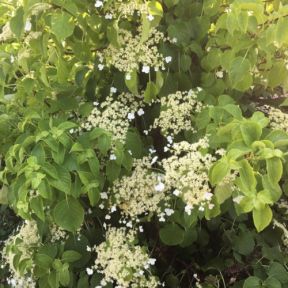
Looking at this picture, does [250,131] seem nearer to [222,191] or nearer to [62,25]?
[222,191]

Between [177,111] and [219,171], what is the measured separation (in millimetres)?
454

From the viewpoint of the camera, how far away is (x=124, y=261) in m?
1.60

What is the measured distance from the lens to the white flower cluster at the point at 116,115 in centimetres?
155

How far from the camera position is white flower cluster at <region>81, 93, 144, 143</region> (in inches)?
61.0

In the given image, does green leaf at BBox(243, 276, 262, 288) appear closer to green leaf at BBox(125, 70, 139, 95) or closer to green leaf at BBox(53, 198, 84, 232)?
green leaf at BBox(53, 198, 84, 232)

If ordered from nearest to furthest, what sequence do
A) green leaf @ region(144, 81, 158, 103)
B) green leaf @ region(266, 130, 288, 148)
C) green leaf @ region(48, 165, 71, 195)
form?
green leaf @ region(266, 130, 288, 148), green leaf @ region(48, 165, 71, 195), green leaf @ region(144, 81, 158, 103)

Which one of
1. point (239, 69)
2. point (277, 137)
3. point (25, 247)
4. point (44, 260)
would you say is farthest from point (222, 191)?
point (25, 247)

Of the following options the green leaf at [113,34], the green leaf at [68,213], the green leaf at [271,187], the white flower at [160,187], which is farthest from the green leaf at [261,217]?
the green leaf at [113,34]

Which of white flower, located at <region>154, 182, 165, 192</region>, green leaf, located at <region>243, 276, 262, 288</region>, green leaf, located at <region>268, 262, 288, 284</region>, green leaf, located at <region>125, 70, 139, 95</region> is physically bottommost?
green leaf, located at <region>268, 262, 288, 284</region>

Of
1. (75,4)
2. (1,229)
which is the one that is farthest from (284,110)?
(1,229)

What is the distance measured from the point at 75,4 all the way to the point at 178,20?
332 mm

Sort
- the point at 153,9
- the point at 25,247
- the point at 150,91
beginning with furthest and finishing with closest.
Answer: the point at 25,247 < the point at 150,91 < the point at 153,9

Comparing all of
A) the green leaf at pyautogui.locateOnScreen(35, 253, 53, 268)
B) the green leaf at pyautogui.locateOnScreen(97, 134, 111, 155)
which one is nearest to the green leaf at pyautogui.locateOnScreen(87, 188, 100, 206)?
the green leaf at pyautogui.locateOnScreen(97, 134, 111, 155)

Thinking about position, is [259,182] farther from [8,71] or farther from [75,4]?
[8,71]
